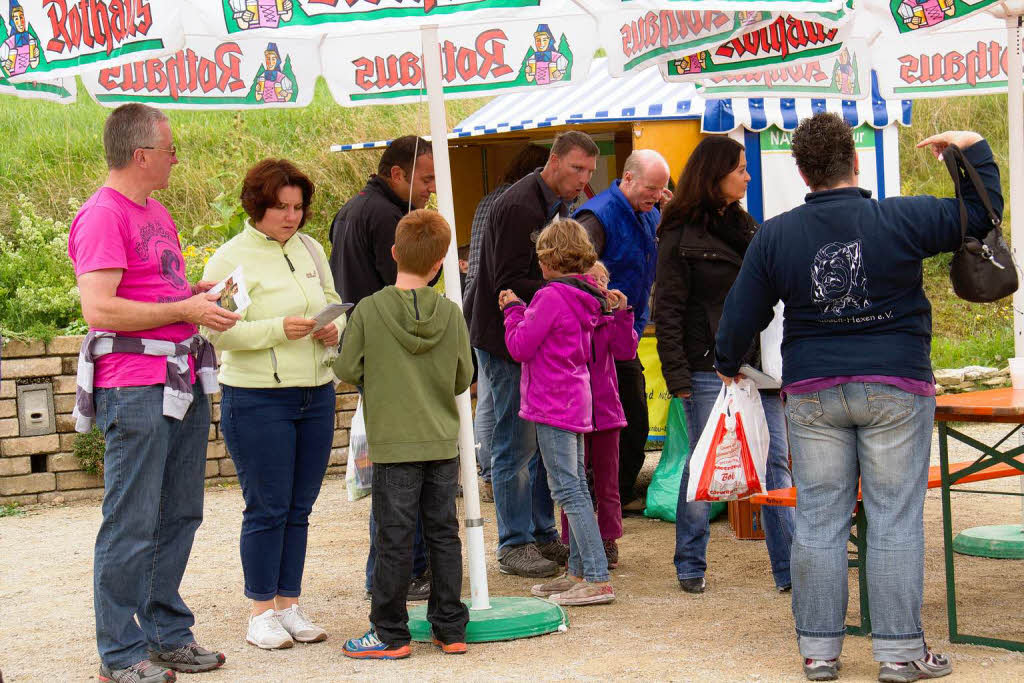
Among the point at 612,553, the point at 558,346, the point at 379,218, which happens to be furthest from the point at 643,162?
the point at 612,553

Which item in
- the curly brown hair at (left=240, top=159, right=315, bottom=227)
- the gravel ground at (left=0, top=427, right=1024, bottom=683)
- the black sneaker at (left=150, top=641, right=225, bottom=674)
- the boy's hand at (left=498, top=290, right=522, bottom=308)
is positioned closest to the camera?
the gravel ground at (left=0, top=427, right=1024, bottom=683)

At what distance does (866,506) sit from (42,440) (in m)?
6.09

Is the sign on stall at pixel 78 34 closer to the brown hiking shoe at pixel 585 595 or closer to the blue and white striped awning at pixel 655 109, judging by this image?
the brown hiking shoe at pixel 585 595

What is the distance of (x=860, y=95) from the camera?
6.78 m

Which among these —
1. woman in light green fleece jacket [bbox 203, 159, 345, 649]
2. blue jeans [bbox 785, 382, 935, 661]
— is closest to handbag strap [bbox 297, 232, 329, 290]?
woman in light green fleece jacket [bbox 203, 159, 345, 649]

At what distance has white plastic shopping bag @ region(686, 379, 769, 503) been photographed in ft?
15.8

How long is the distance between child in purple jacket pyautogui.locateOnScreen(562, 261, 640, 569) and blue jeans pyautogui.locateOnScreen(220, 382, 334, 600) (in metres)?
1.28

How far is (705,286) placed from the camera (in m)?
5.28

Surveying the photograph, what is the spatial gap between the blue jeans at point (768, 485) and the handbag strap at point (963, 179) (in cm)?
152

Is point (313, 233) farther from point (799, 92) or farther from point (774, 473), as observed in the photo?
point (774, 473)

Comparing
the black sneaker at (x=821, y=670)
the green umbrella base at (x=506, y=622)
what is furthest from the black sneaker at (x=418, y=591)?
the black sneaker at (x=821, y=670)

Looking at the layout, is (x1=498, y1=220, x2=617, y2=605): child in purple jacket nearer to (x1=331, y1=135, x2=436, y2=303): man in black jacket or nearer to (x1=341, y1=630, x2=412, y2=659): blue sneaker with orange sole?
(x1=331, y1=135, x2=436, y2=303): man in black jacket

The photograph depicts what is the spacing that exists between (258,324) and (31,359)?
4535mm

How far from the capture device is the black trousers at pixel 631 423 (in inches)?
256
